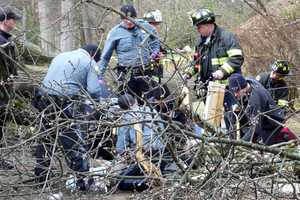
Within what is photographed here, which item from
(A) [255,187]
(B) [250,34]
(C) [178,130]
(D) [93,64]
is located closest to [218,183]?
(A) [255,187]

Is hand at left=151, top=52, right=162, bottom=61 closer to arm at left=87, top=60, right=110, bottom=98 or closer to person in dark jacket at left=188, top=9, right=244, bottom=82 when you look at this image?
arm at left=87, top=60, right=110, bottom=98

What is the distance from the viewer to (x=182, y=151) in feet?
15.6

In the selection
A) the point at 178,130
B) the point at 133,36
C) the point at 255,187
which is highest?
the point at 133,36

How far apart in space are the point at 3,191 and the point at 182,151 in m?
1.74

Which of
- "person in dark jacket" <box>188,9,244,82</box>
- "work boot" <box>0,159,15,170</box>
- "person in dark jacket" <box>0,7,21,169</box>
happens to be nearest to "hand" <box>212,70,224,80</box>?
"person in dark jacket" <box>188,9,244,82</box>

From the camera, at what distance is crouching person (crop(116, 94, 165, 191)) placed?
4.55m

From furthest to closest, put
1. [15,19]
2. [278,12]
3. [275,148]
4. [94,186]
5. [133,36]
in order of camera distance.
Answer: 1. [278,12]
2. [133,36]
3. [15,19]
4. [94,186]
5. [275,148]

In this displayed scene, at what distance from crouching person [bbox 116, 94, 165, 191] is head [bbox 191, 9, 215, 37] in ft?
4.77

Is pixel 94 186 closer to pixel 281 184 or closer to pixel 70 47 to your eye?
pixel 281 184

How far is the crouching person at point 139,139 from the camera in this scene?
4.55 metres

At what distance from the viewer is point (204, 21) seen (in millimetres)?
7133

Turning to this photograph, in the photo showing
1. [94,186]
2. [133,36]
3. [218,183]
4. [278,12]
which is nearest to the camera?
[218,183]

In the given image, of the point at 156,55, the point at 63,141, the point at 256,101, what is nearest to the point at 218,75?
the point at 256,101

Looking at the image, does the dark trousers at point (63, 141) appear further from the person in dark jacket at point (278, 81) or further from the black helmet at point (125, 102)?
the person in dark jacket at point (278, 81)
